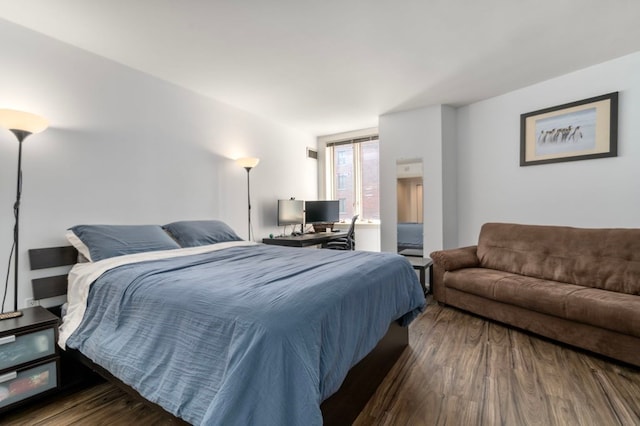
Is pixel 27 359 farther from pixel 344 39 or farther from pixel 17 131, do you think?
pixel 344 39

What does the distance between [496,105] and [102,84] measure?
443 cm

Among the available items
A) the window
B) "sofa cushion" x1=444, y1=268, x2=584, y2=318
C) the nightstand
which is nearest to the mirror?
the window

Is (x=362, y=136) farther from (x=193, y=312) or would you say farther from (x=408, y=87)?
(x=193, y=312)

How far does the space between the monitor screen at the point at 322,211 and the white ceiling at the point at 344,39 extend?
2007 mm

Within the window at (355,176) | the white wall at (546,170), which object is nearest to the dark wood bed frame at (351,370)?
the white wall at (546,170)

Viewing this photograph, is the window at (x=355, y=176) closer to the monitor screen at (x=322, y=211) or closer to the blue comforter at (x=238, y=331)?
the monitor screen at (x=322, y=211)

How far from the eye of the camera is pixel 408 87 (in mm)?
3490

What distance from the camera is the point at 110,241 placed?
2.36 meters

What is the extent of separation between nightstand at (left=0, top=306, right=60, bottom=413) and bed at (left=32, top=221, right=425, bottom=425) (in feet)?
0.32

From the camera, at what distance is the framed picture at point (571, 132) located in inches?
117

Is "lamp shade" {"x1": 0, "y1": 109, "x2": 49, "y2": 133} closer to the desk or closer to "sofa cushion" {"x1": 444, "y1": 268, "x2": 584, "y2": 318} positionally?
the desk

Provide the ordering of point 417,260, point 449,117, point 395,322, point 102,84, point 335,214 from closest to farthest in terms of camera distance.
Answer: point 395,322
point 102,84
point 417,260
point 449,117
point 335,214

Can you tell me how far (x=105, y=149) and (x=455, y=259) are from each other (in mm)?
3706

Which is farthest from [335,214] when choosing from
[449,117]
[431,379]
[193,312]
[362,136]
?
[193,312]
